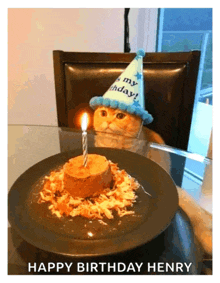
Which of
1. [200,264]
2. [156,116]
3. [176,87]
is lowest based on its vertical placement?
[200,264]

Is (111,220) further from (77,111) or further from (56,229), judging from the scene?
(77,111)

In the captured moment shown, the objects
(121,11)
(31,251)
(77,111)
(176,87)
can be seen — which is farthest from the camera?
(121,11)

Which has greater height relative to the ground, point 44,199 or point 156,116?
point 156,116

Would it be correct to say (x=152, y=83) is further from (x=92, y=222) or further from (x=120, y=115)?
(x=92, y=222)

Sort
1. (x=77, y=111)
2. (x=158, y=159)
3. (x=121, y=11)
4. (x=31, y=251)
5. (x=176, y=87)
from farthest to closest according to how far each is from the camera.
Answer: (x=121, y=11) < (x=77, y=111) < (x=176, y=87) < (x=158, y=159) < (x=31, y=251)

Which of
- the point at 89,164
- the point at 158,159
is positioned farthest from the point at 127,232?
the point at 158,159

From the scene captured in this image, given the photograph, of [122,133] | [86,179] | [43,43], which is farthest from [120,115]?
[43,43]
